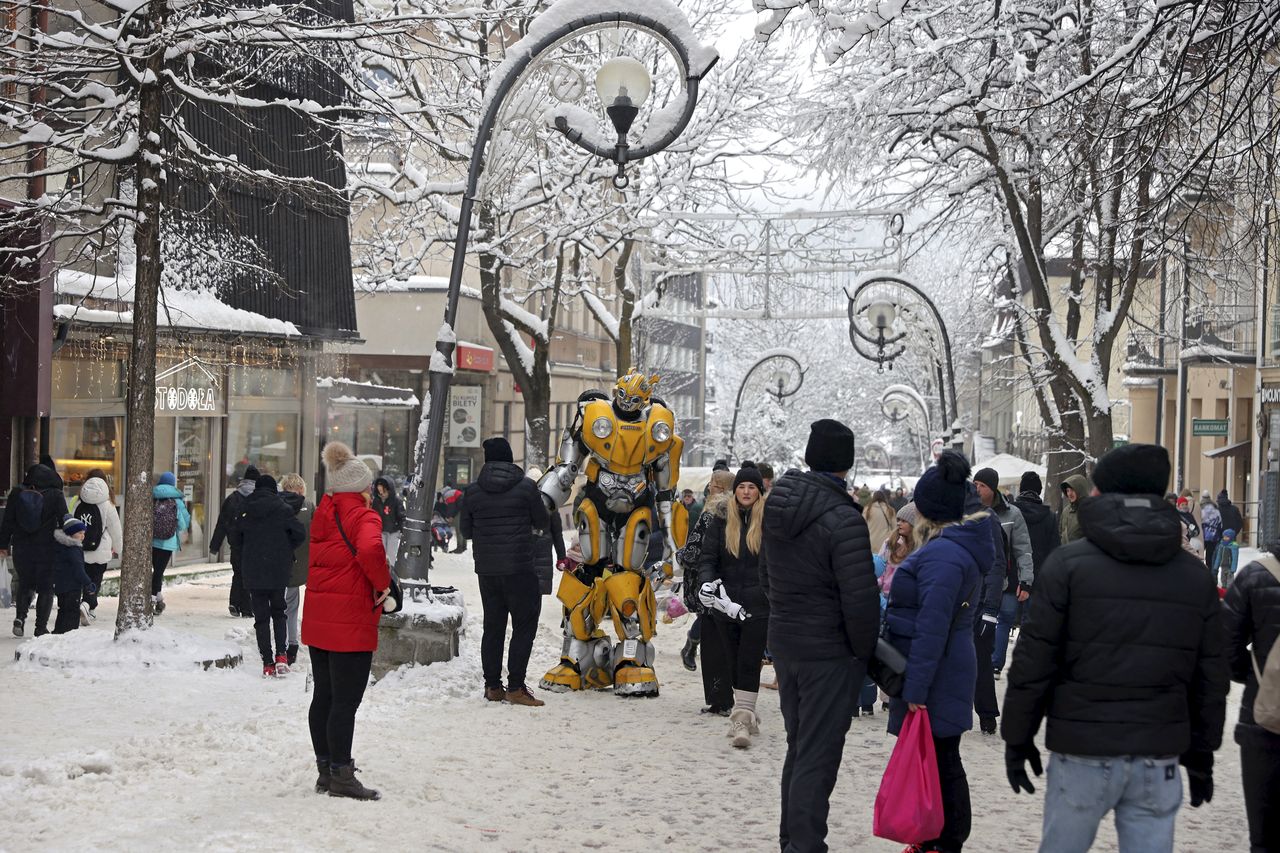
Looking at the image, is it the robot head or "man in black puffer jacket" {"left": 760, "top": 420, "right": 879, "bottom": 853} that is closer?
"man in black puffer jacket" {"left": 760, "top": 420, "right": 879, "bottom": 853}

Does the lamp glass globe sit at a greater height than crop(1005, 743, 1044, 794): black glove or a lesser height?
greater

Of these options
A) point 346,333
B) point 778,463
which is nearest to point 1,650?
point 346,333

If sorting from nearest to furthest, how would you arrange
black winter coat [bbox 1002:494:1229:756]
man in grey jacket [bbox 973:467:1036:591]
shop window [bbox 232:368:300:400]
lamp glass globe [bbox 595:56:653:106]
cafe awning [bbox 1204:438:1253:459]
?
black winter coat [bbox 1002:494:1229:756], man in grey jacket [bbox 973:467:1036:591], lamp glass globe [bbox 595:56:653:106], shop window [bbox 232:368:300:400], cafe awning [bbox 1204:438:1253:459]

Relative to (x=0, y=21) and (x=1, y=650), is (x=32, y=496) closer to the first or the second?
(x=1, y=650)

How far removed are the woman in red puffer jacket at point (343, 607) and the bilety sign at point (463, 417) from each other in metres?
28.8


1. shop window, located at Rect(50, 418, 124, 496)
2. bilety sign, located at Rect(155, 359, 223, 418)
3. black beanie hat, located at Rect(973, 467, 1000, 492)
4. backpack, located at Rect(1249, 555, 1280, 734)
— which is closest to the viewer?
backpack, located at Rect(1249, 555, 1280, 734)

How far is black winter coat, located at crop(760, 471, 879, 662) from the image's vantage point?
606 centimetres

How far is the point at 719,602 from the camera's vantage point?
9742 mm

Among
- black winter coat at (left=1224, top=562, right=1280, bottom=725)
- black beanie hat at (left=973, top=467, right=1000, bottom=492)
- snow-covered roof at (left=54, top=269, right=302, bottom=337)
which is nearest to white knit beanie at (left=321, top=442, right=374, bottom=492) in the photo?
black winter coat at (left=1224, top=562, right=1280, bottom=725)

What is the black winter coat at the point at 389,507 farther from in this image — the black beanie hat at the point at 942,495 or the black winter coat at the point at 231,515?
the black beanie hat at the point at 942,495

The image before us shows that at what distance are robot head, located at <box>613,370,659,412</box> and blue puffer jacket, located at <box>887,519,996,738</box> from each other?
5685 millimetres

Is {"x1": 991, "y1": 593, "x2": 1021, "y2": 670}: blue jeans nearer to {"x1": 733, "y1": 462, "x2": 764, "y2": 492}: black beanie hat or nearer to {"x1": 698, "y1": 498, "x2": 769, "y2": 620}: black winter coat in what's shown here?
{"x1": 698, "y1": 498, "x2": 769, "y2": 620}: black winter coat

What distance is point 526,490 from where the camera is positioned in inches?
436

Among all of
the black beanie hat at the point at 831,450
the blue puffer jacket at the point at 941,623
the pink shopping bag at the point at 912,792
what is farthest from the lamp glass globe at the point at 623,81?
the pink shopping bag at the point at 912,792
